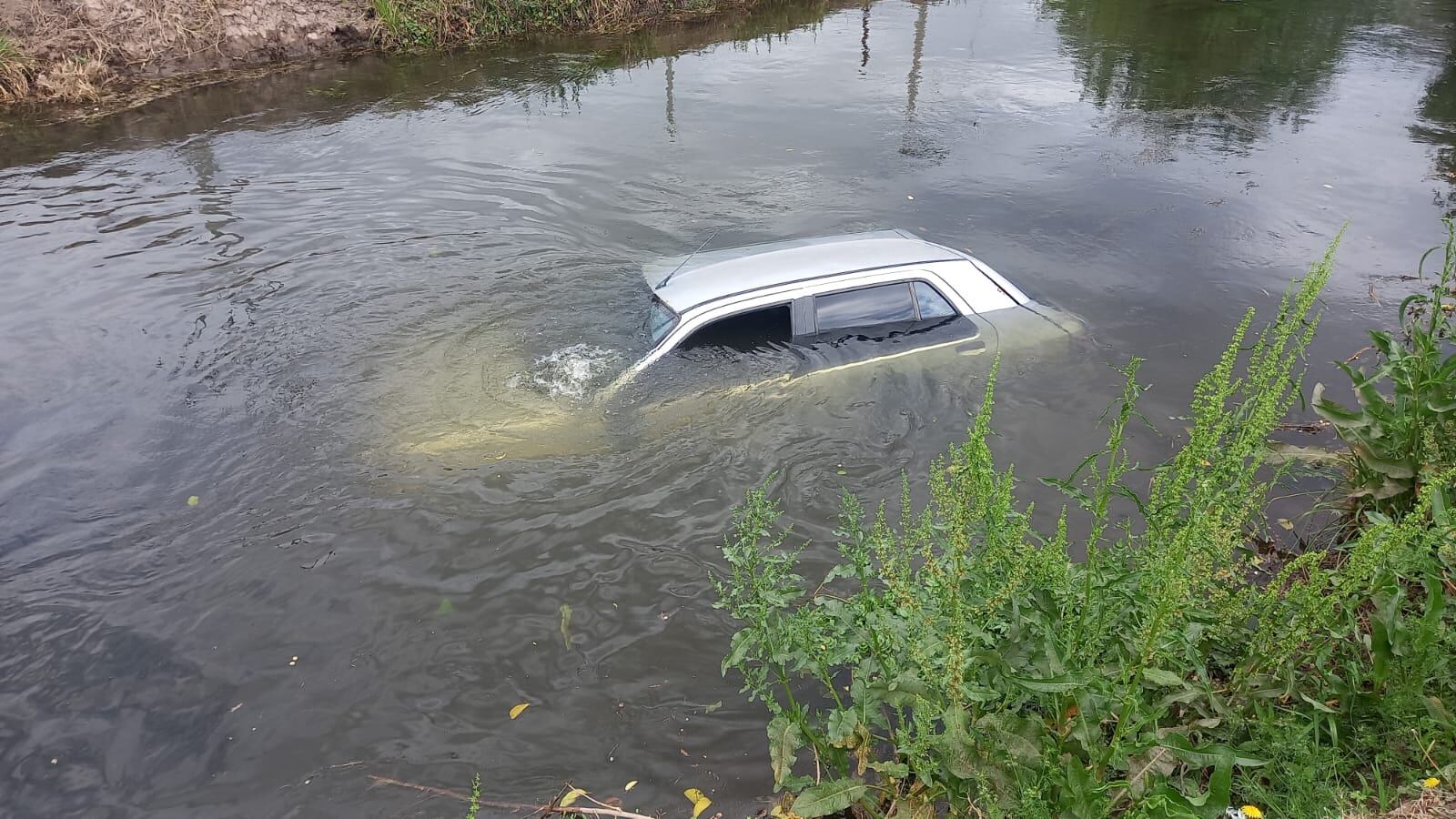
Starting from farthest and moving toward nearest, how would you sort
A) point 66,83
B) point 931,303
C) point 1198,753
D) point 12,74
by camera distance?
1. point 66,83
2. point 12,74
3. point 931,303
4. point 1198,753

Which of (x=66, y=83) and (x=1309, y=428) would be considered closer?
(x=1309, y=428)

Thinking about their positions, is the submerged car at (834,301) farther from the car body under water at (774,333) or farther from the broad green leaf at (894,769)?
the broad green leaf at (894,769)

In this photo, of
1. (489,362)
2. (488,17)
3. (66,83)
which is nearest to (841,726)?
(489,362)

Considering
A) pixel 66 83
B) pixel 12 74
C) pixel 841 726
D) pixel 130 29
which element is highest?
pixel 130 29

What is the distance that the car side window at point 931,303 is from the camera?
22.7 feet

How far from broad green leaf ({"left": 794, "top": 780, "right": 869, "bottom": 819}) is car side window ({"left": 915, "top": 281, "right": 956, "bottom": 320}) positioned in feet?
14.5

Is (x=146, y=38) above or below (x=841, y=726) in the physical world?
above

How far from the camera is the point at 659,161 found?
1247 cm

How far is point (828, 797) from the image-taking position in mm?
3311

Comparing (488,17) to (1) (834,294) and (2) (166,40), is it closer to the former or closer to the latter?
(2) (166,40)

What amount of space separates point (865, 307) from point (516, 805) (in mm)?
4362

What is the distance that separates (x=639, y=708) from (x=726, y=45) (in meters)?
17.0

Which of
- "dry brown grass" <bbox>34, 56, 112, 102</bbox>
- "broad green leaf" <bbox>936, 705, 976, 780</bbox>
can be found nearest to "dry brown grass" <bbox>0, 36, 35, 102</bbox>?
"dry brown grass" <bbox>34, 56, 112, 102</bbox>

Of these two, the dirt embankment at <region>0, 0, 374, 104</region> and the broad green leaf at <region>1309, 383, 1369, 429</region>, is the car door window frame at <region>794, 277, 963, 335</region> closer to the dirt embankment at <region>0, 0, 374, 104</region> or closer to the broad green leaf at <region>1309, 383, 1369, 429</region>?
Result: the broad green leaf at <region>1309, 383, 1369, 429</region>
